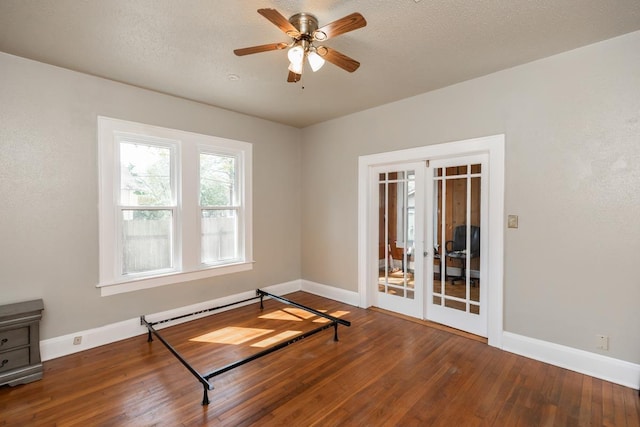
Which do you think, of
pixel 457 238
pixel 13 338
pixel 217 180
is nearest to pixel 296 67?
pixel 217 180

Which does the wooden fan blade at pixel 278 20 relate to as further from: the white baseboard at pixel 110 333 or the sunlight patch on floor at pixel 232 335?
the white baseboard at pixel 110 333

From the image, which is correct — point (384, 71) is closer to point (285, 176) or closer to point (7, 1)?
point (285, 176)

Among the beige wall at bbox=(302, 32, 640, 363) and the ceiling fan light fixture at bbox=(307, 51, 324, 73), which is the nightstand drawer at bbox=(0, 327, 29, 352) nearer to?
the ceiling fan light fixture at bbox=(307, 51, 324, 73)

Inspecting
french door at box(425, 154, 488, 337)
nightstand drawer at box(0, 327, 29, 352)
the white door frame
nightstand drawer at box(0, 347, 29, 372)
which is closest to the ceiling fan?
the white door frame

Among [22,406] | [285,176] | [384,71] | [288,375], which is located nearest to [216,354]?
[288,375]

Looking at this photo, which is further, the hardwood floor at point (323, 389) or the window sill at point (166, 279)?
the window sill at point (166, 279)

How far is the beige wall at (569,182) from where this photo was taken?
99.6 inches

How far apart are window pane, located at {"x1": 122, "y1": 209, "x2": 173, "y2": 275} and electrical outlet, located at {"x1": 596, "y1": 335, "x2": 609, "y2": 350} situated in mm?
4701

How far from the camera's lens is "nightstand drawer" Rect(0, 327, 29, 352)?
2.51 m

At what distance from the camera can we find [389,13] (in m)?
2.20

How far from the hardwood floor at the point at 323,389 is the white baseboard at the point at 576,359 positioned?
0.26ft

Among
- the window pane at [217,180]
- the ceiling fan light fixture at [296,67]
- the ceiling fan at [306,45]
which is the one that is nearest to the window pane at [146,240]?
the window pane at [217,180]

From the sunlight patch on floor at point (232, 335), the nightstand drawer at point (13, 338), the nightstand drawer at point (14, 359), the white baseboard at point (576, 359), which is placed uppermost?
the nightstand drawer at point (13, 338)

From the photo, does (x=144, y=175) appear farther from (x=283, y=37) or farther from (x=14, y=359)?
(x=283, y=37)
